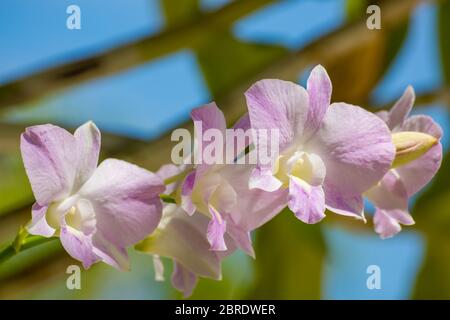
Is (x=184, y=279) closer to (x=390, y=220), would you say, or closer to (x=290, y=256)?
(x=390, y=220)

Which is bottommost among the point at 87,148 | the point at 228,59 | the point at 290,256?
the point at 290,256

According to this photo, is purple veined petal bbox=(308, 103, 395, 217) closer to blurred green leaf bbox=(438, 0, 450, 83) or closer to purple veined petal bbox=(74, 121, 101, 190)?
purple veined petal bbox=(74, 121, 101, 190)

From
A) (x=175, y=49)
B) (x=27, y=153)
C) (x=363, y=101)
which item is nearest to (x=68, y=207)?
(x=27, y=153)

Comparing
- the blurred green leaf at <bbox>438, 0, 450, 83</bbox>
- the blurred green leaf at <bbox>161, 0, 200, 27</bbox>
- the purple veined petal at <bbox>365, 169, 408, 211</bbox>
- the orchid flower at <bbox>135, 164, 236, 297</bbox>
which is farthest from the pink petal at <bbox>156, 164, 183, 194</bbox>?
the blurred green leaf at <bbox>438, 0, 450, 83</bbox>

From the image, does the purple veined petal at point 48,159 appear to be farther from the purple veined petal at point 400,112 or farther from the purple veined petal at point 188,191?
the purple veined petal at point 400,112

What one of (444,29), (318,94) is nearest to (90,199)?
(318,94)

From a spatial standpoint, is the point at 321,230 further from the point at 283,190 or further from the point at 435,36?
the point at 283,190
